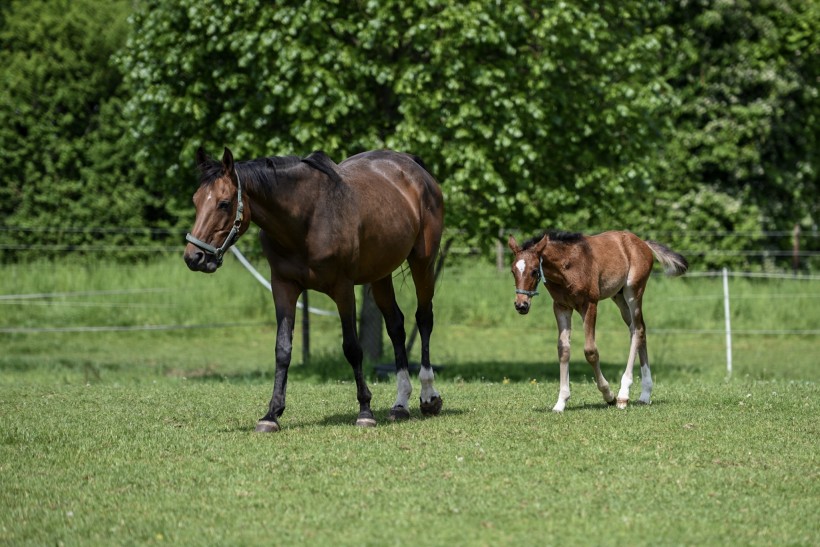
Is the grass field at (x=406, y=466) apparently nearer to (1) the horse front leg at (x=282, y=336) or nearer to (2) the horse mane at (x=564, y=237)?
(1) the horse front leg at (x=282, y=336)

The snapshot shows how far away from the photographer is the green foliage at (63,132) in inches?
978

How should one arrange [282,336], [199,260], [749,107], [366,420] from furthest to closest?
[749,107] → [366,420] → [282,336] → [199,260]

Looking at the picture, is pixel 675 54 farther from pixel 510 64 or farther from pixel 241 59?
pixel 241 59

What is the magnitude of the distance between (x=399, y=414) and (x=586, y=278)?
6.64 ft

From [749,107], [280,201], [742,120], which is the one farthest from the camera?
[742,120]

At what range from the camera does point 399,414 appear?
10.2 m

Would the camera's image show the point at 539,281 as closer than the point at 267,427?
No

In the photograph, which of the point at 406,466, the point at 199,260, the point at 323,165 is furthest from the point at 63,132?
the point at 406,466

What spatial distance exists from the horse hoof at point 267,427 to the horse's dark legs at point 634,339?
3.24 metres

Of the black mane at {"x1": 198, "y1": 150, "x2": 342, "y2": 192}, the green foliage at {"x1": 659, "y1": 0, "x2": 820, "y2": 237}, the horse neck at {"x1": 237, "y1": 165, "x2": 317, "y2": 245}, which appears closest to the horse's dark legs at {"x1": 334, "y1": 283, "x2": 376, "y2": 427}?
the horse neck at {"x1": 237, "y1": 165, "x2": 317, "y2": 245}

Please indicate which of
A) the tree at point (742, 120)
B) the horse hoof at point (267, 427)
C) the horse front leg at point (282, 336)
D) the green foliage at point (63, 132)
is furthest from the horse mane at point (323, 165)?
the tree at point (742, 120)

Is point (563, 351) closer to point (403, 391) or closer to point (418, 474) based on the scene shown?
point (403, 391)

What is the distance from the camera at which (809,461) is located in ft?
27.3

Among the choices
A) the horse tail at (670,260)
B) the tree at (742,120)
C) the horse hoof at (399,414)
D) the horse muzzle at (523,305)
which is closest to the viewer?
the horse muzzle at (523,305)
